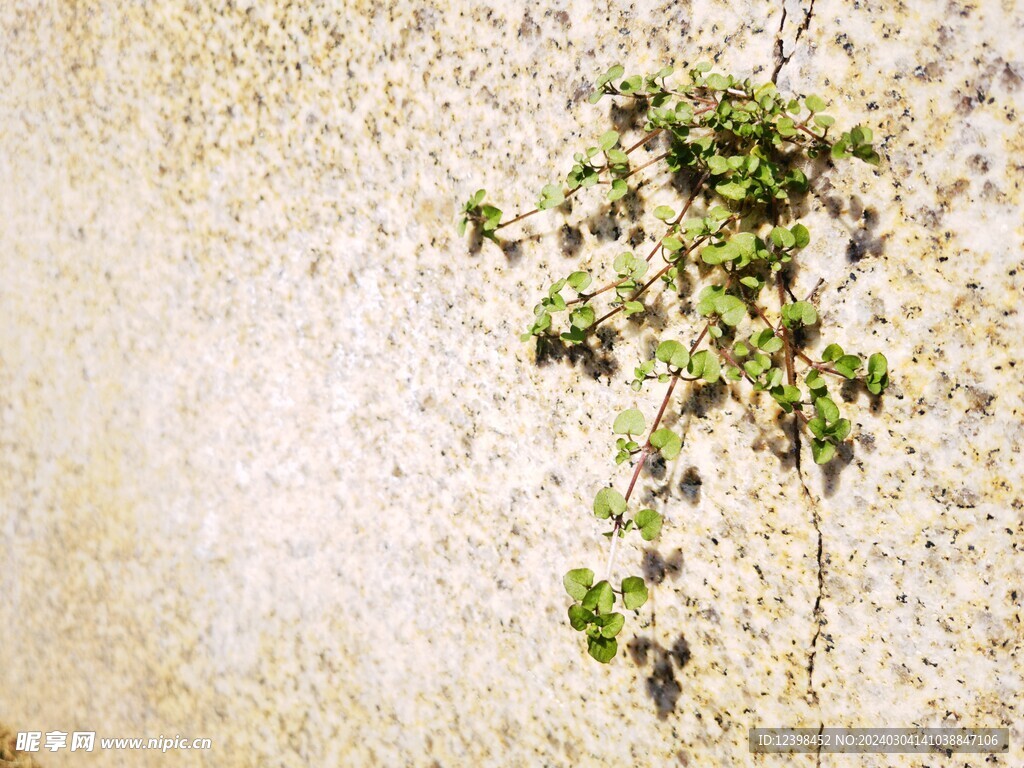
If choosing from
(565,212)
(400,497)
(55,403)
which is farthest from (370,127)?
(55,403)

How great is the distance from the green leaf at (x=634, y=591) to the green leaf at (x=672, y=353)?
335 mm

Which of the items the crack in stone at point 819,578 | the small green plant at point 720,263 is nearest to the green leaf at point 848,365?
the small green plant at point 720,263

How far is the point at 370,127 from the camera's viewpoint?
1406mm

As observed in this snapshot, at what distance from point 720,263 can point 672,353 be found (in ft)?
0.51

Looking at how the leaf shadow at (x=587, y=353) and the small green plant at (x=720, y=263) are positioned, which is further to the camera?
the leaf shadow at (x=587, y=353)

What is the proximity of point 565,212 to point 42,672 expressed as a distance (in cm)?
208

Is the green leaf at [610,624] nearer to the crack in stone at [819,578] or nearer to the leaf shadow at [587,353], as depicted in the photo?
the crack in stone at [819,578]

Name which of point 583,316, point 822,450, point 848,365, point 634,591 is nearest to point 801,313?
point 848,365

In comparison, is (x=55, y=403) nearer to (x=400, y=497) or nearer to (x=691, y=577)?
(x=400, y=497)

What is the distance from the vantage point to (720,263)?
3.50 ft

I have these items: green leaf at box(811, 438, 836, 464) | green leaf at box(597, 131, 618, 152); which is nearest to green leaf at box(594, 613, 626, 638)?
green leaf at box(811, 438, 836, 464)

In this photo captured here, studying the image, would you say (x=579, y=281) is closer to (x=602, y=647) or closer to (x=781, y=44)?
(x=781, y=44)

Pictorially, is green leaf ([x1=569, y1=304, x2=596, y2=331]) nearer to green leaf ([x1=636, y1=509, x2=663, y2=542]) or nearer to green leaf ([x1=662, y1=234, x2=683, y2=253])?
green leaf ([x1=662, y1=234, x2=683, y2=253])

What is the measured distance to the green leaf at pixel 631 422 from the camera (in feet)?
3.54
